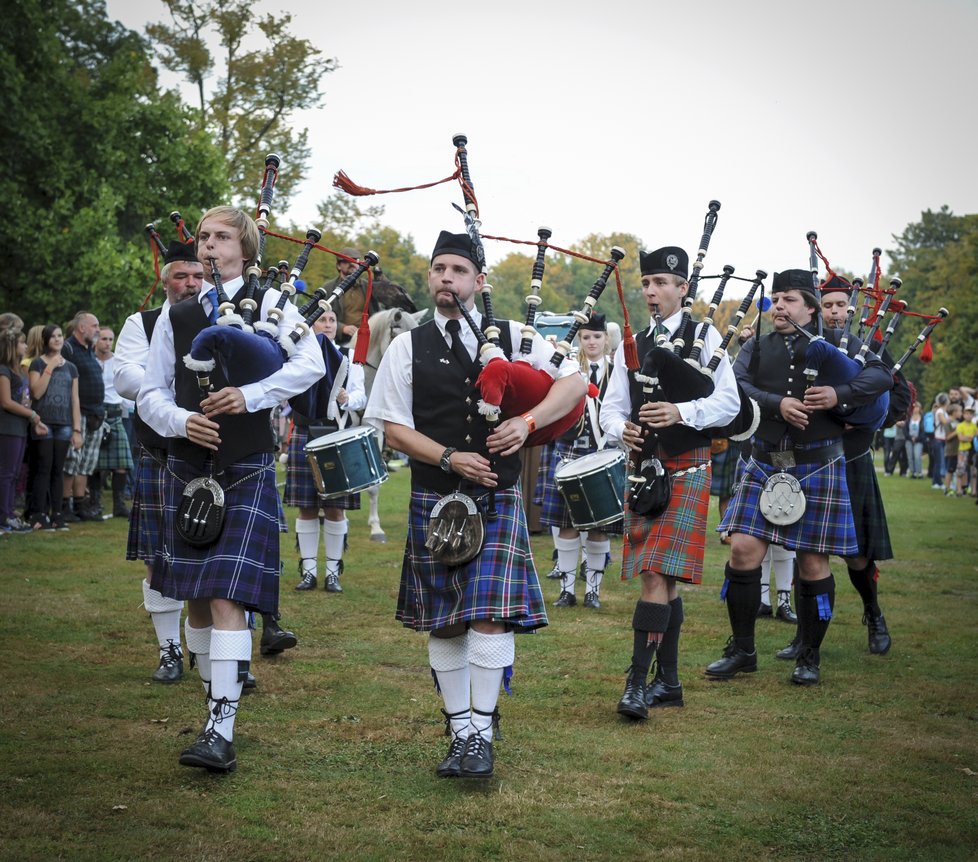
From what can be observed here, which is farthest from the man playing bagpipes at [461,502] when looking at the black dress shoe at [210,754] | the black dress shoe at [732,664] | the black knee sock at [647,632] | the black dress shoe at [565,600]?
the black dress shoe at [565,600]

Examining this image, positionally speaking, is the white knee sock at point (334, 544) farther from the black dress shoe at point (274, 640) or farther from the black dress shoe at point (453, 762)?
the black dress shoe at point (453, 762)

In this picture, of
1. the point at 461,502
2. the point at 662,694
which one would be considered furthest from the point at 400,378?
the point at 662,694

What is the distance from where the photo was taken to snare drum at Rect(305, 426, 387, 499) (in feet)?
21.6

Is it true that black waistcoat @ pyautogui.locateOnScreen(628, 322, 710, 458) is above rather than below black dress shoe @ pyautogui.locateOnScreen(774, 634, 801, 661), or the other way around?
above

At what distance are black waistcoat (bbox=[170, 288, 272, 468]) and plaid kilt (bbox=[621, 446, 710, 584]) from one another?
163 centimetres

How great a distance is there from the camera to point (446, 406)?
3.82 meters

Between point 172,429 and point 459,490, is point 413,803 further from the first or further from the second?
point 172,429

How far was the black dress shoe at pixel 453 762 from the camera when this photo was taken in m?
3.72

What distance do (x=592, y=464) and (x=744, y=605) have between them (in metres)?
1.06

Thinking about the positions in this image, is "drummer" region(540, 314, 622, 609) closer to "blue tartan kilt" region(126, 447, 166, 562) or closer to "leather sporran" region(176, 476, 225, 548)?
"blue tartan kilt" region(126, 447, 166, 562)

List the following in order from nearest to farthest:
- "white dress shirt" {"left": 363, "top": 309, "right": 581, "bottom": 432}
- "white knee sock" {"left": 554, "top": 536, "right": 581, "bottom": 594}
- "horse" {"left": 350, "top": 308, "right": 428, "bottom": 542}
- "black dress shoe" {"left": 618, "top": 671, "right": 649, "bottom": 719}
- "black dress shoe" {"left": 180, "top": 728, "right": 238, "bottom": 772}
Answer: "black dress shoe" {"left": 180, "top": 728, "right": 238, "bottom": 772} < "white dress shirt" {"left": 363, "top": 309, "right": 581, "bottom": 432} < "black dress shoe" {"left": 618, "top": 671, "right": 649, "bottom": 719} < "white knee sock" {"left": 554, "top": 536, "right": 581, "bottom": 594} < "horse" {"left": 350, "top": 308, "right": 428, "bottom": 542}

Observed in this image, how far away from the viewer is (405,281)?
35.0m

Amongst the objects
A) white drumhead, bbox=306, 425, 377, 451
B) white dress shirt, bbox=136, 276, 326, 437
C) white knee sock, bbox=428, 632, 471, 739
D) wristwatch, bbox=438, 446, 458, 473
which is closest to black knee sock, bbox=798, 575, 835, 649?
white knee sock, bbox=428, 632, 471, 739

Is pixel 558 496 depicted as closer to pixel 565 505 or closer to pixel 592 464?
Answer: pixel 565 505
